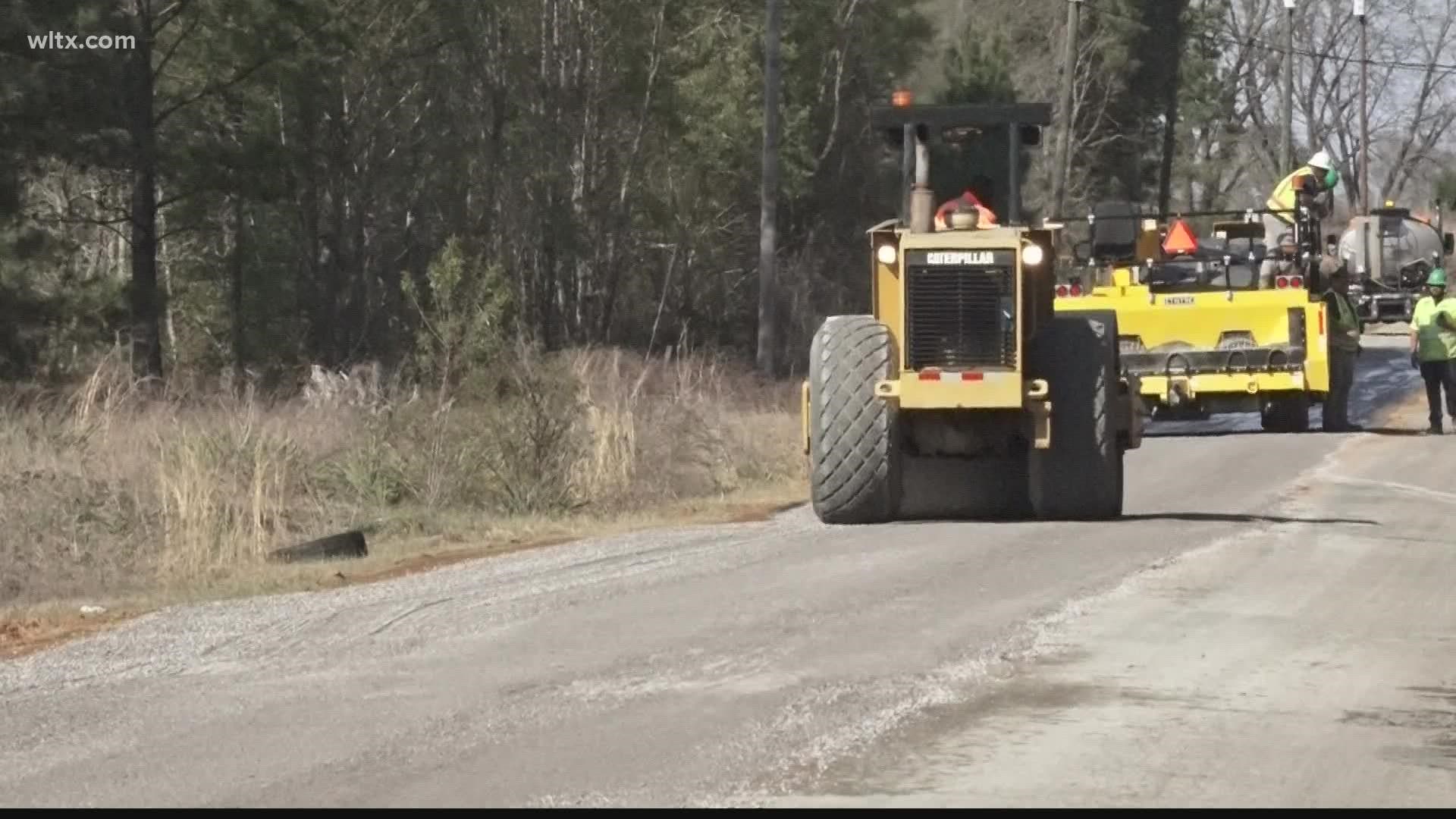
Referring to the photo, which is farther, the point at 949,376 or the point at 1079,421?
the point at 1079,421

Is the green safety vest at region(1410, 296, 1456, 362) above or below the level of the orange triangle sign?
below

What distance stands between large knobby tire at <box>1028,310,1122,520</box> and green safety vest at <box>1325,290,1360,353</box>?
38.3 feet

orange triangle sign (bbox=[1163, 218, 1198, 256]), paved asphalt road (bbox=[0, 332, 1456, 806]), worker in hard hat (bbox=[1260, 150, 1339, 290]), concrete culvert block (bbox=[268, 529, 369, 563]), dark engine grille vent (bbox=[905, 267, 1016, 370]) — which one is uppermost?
worker in hard hat (bbox=[1260, 150, 1339, 290])

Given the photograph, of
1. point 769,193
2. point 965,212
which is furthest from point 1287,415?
point 965,212

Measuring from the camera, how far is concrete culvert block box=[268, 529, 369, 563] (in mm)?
15711

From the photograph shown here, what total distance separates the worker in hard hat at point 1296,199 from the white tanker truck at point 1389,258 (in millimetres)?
13867

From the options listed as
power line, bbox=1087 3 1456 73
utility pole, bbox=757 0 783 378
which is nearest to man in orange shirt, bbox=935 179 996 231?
utility pole, bbox=757 0 783 378

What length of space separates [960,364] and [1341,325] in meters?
14.0

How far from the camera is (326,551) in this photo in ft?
52.3

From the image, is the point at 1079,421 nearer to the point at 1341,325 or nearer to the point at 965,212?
the point at 965,212

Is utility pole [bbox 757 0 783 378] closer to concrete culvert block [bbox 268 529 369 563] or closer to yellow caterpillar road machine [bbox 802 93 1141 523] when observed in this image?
yellow caterpillar road machine [bbox 802 93 1141 523]

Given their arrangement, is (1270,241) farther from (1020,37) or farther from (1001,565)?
(1020,37)

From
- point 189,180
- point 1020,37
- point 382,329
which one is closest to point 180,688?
point 189,180

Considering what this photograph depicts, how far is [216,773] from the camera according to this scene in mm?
7656
